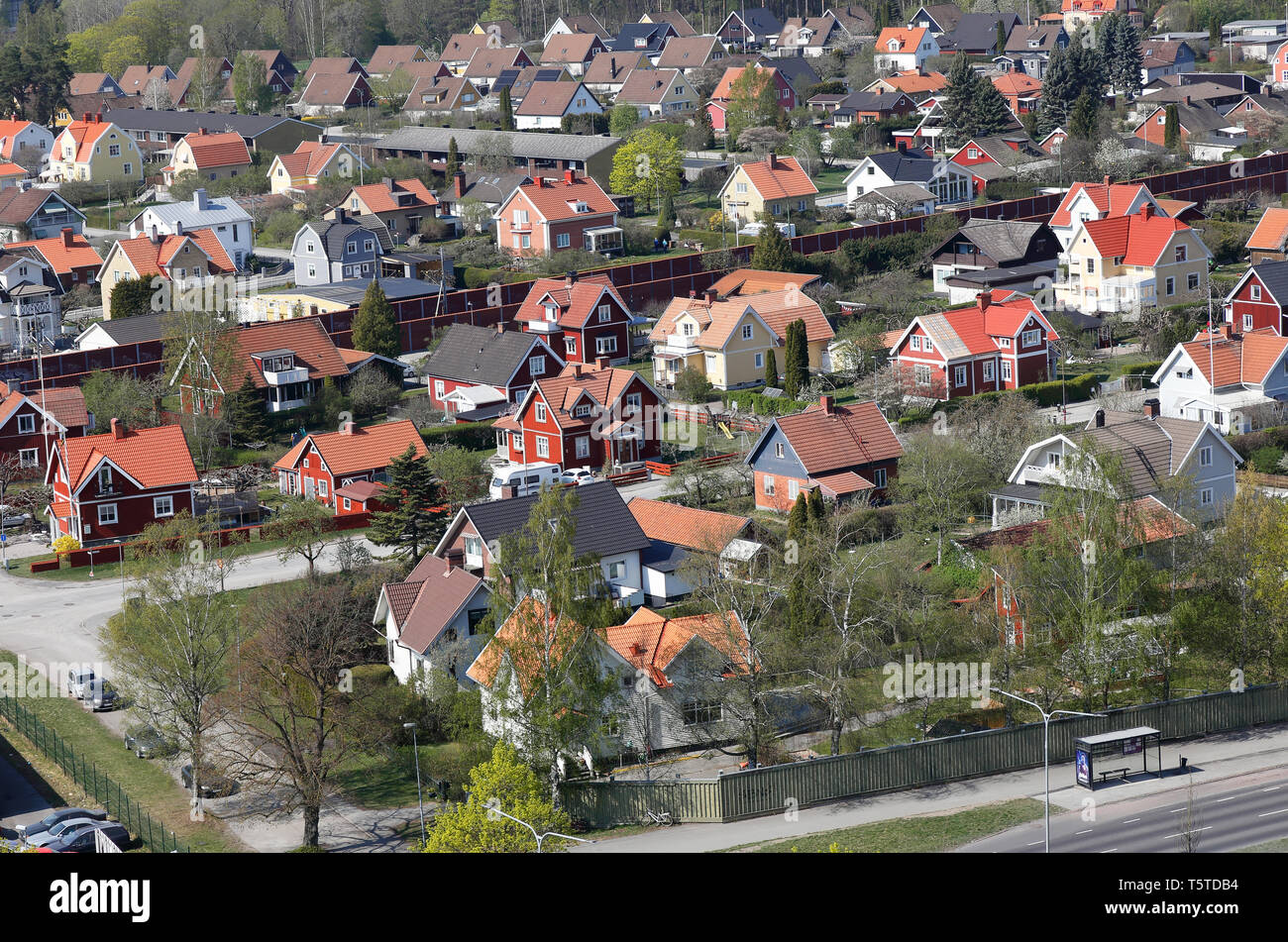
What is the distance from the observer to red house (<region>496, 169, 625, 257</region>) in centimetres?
8856

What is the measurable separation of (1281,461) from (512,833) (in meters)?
34.7

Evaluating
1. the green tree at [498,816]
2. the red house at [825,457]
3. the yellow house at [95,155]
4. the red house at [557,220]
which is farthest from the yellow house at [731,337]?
the yellow house at [95,155]

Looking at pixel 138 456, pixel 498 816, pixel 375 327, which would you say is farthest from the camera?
pixel 375 327

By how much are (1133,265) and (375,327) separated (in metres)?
34.2

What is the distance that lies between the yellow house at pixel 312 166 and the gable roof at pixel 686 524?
62837 millimetres

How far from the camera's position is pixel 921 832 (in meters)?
31.5

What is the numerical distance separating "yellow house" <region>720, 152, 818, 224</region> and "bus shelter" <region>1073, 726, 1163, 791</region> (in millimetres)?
61936

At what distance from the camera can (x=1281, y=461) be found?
2077 inches

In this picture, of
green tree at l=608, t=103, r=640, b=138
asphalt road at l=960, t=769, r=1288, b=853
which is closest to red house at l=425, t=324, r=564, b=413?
asphalt road at l=960, t=769, r=1288, b=853

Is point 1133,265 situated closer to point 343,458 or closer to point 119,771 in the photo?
point 343,458

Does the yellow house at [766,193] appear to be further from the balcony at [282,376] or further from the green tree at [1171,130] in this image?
the balcony at [282,376]

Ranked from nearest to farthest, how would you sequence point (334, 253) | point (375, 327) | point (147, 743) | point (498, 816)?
point (498, 816), point (147, 743), point (375, 327), point (334, 253)

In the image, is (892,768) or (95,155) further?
(95,155)

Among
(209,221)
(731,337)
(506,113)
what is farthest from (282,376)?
(506,113)
